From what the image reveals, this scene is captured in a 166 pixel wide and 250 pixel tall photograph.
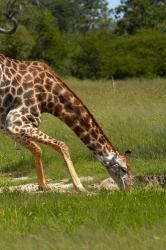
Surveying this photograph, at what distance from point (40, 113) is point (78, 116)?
0.66 metres

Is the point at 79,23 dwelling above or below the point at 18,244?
above

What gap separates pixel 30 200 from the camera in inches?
399

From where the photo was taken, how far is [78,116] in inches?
520

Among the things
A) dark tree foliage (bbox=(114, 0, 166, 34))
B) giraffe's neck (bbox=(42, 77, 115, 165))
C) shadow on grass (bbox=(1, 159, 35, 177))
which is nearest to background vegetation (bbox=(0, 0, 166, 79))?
dark tree foliage (bbox=(114, 0, 166, 34))

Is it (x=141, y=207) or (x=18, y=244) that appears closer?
(x=18, y=244)

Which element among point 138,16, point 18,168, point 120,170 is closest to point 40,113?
point 120,170

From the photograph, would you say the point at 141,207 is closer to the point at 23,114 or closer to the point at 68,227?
the point at 68,227

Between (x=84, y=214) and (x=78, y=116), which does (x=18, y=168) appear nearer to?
(x=78, y=116)

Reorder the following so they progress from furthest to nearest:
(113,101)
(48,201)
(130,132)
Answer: (113,101)
(130,132)
(48,201)

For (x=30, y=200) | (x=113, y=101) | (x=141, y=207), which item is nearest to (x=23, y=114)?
(x=30, y=200)

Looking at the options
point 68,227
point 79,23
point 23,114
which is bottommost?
point 68,227

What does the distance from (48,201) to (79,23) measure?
293 ft

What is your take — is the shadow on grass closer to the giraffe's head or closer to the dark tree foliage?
the giraffe's head

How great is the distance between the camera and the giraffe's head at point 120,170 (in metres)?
12.5
